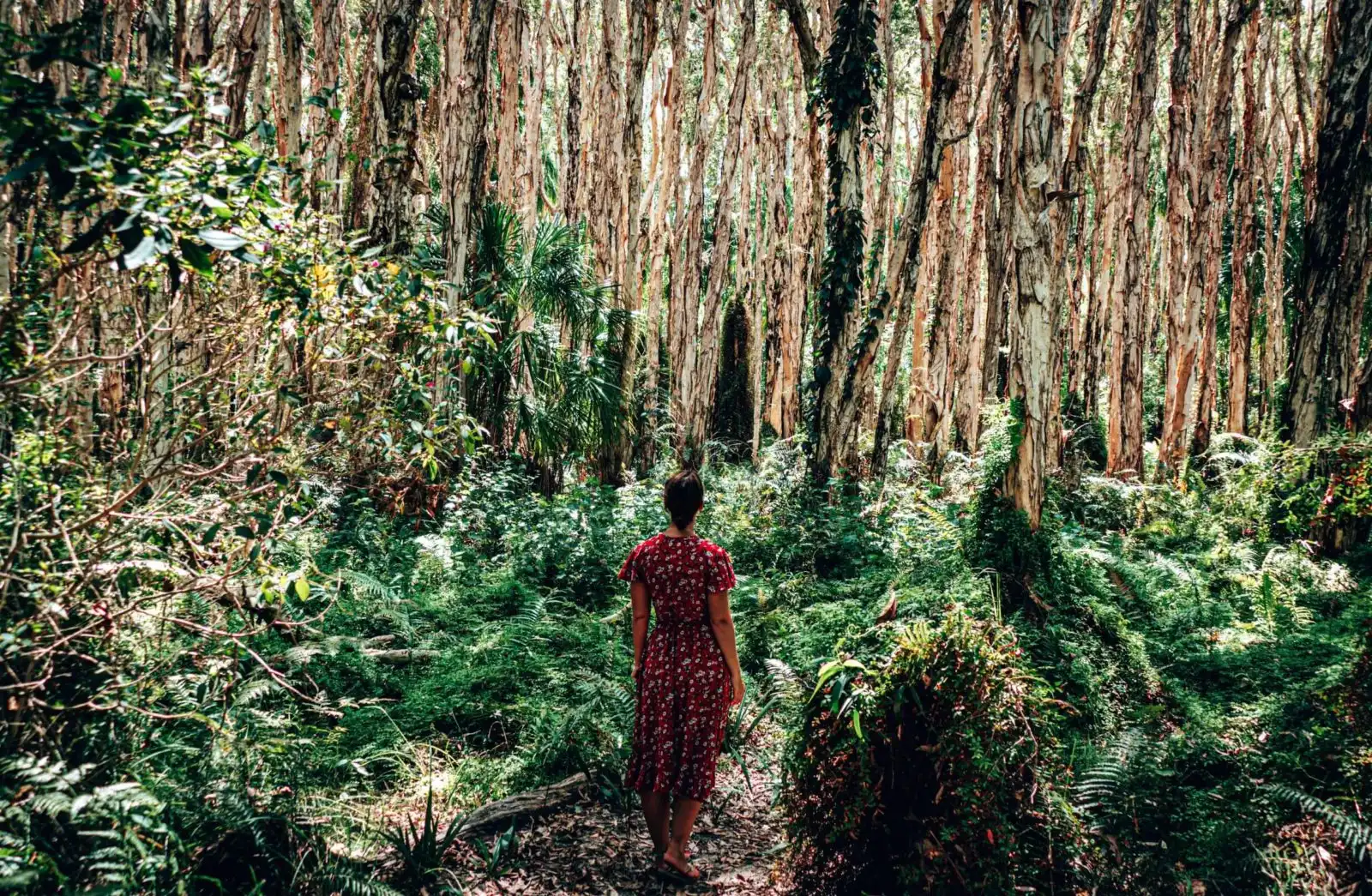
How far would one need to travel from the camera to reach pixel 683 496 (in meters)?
3.78

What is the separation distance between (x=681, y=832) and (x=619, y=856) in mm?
411

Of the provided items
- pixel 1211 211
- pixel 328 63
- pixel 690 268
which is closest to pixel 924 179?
pixel 1211 211

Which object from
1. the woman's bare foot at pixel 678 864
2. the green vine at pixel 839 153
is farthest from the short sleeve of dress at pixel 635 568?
the green vine at pixel 839 153

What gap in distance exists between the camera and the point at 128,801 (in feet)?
9.43

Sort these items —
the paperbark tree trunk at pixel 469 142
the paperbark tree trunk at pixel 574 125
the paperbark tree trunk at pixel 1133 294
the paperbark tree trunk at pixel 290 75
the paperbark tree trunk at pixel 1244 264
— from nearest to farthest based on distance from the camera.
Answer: the paperbark tree trunk at pixel 469 142 → the paperbark tree trunk at pixel 290 75 → the paperbark tree trunk at pixel 1133 294 → the paperbark tree trunk at pixel 1244 264 → the paperbark tree trunk at pixel 574 125

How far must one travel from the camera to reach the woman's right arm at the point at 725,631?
12.3 ft

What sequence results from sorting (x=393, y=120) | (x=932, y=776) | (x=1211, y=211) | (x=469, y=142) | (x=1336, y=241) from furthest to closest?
(x=1211, y=211)
(x=469, y=142)
(x=393, y=120)
(x=1336, y=241)
(x=932, y=776)

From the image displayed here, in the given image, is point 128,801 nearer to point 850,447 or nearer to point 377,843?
point 377,843

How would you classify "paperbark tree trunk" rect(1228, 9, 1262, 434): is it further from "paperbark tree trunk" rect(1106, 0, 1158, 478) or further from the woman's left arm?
the woman's left arm

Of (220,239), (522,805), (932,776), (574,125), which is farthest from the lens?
(574,125)

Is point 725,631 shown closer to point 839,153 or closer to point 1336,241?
point 1336,241

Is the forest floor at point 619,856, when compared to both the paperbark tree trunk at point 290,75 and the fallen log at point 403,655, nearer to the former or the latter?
the fallen log at point 403,655

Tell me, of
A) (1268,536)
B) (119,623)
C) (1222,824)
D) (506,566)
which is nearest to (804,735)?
(1222,824)

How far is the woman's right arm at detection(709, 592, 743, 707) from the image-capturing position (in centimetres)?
374
